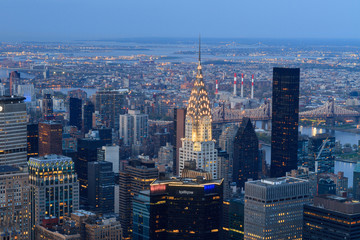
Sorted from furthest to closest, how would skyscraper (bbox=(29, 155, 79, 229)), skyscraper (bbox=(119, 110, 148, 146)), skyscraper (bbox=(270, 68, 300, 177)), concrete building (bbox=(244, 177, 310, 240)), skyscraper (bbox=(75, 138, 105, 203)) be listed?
skyscraper (bbox=(119, 110, 148, 146)) < skyscraper (bbox=(270, 68, 300, 177)) < skyscraper (bbox=(75, 138, 105, 203)) < skyscraper (bbox=(29, 155, 79, 229)) < concrete building (bbox=(244, 177, 310, 240))

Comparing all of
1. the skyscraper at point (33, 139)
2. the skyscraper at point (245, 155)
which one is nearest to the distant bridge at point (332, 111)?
the skyscraper at point (245, 155)

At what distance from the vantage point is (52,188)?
41219 millimetres

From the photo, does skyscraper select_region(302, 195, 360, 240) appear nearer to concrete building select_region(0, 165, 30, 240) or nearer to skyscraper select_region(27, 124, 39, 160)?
concrete building select_region(0, 165, 30, 240)

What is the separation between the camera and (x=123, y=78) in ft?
318

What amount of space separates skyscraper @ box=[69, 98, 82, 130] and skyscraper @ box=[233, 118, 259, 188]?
62.1ft

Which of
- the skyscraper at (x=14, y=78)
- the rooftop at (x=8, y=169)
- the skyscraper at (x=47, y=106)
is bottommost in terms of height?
the skyscraper at (x=47, y=106)

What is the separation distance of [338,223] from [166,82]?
62721 mm

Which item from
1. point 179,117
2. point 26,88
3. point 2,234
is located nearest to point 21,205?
point 2,234

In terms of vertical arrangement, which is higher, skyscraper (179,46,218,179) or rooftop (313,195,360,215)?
skyscraper (179,46,218,179)

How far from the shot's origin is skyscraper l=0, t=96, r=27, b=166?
42000mm

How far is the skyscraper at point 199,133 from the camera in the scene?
4178 cm

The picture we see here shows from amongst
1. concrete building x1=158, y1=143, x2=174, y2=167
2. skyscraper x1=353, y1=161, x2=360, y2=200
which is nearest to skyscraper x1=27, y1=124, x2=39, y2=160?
concrete building x1=158, y1=143, x2=174, y2=167

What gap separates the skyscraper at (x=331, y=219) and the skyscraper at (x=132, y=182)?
35.1 feet

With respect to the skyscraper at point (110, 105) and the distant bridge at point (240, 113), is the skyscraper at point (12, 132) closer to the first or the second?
the distant bridge at point (240, 113)
